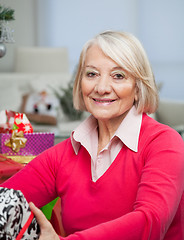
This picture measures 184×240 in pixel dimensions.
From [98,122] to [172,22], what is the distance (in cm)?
419

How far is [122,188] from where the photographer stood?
1108 millimetres

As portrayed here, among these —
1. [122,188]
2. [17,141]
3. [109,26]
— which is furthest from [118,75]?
[109,26]

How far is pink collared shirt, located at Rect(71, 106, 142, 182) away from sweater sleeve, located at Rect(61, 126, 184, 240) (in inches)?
3.5

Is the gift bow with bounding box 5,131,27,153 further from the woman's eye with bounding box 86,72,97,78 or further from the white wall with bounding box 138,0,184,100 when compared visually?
the white wall with bounding box 138,0,184,100

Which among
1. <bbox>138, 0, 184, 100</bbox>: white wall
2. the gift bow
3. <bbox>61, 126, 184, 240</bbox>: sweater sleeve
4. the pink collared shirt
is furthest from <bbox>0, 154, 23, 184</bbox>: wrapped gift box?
<bbox>138, 0, 184, 100</bbox>: white wall

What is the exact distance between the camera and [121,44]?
3.81 ft

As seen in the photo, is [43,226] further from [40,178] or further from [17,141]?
[17,141]

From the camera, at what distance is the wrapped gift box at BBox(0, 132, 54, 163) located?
4.88ft

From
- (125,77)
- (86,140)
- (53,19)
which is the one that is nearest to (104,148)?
(86,140)

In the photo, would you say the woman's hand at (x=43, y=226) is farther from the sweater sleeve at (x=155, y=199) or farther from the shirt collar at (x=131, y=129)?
the shirt collar at (x=131, y=129)

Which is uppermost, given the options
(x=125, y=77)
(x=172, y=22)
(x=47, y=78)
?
(x=125, y=77)

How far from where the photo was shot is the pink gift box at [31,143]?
149cm

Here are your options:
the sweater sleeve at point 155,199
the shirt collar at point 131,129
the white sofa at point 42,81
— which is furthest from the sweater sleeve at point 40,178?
the white sofa at point 42,81

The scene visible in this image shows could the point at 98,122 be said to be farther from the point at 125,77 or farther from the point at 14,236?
the point at 14,236
